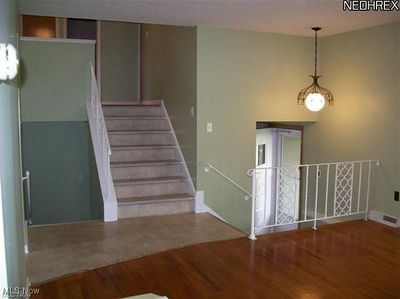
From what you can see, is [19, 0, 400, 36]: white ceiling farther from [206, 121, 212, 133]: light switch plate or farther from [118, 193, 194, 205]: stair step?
[118, 193, 194, 205]: stair step

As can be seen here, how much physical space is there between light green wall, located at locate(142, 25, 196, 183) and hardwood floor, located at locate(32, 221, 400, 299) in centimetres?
168

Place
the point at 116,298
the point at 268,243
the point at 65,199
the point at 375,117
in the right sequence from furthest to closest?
the point at 65,199 → the point at 375,117 → the point at 268,243 → the point at 116,298

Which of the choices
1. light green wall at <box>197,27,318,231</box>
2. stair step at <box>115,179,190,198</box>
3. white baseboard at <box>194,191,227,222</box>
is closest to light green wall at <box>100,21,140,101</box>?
stair step at <box>115,179,190,198</box>

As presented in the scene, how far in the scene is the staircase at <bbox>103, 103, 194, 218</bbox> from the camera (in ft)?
17.5

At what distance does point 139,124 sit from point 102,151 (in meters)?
1.15

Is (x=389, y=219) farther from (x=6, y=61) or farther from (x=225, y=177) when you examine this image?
(x=6, y=61)

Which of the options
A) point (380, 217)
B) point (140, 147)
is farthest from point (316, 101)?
point (140, 147)

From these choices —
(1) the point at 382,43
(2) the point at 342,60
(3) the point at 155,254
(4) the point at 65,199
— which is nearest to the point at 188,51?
(2) the point at 342,60

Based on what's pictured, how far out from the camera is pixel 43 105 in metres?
6.34

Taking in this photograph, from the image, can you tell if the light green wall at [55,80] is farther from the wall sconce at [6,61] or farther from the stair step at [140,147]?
the wall sconce at [6,61]

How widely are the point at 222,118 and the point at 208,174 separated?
75cm

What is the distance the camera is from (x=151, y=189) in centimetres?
555

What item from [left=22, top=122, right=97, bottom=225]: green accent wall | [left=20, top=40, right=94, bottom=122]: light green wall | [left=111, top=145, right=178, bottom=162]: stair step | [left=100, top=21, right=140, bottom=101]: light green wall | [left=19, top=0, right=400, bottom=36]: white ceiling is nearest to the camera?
[left=19, top=0, right=400, bottom=36]: white ceiling

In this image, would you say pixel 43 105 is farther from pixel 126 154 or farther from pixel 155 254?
pixel 155 254
